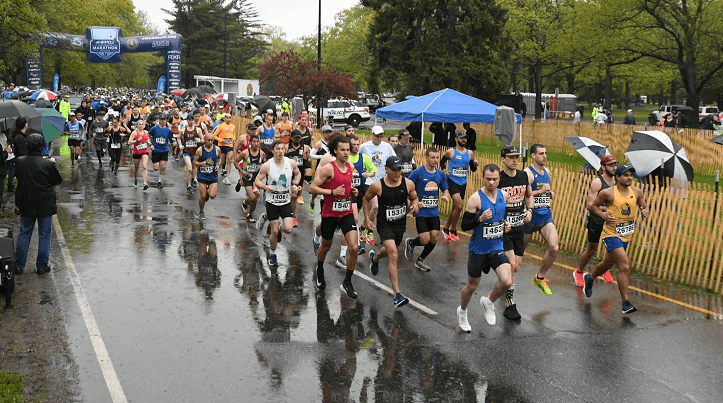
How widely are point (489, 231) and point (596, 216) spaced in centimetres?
242

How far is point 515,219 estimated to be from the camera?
910 cm

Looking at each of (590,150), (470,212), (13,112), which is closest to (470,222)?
(470,212)

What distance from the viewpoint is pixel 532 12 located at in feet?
175

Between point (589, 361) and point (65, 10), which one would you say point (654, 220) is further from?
point (65, 10)

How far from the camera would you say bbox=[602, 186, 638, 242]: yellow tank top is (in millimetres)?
9188

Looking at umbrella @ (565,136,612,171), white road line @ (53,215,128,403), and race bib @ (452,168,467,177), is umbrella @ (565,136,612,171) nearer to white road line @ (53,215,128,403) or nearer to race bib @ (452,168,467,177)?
race bib @ (452,168,467,177)

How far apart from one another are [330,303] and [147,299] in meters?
2.20

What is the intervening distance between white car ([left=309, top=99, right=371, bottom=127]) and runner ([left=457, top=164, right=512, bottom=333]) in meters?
40.2

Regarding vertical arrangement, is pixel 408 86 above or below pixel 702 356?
above

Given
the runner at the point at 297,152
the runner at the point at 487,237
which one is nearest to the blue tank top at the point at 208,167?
the runner at the point at 297,152

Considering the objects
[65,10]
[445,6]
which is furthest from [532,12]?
[65,10]

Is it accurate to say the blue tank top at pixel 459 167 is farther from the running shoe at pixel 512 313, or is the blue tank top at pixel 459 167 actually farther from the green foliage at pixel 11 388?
the green foliage at pixel 11 388

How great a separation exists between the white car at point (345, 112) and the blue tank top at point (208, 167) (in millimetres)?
33333

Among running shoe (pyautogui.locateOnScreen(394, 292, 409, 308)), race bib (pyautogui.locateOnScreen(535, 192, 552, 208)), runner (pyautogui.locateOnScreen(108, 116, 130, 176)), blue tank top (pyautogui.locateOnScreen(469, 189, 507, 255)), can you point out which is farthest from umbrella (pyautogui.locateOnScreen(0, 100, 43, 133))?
blue tank top (pyautogui.locateOnScreen(469, 189, 507, 255))
